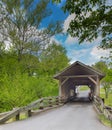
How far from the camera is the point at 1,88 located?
23672 mm

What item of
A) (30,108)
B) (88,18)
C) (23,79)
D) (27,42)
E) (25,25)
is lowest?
(30,108)

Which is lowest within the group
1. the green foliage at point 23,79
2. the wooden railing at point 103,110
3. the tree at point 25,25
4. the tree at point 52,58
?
the wooden railing at point 103,110

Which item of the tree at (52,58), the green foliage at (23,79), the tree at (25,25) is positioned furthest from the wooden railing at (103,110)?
the tree at (52,58)

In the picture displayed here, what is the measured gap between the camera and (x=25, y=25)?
30031mm

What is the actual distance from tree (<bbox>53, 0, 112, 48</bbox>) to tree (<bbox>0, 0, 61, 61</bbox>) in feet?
71.0

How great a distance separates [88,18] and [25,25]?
22.6 metres

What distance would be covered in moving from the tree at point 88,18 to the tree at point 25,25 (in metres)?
21.7

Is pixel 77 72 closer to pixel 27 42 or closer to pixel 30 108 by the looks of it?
pixel 27 42

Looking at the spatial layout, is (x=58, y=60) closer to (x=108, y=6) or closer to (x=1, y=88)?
(x=1, y=88)

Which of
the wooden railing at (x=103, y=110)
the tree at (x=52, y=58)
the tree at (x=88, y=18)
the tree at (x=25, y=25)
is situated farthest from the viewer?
the tree at (x=52, y=58)

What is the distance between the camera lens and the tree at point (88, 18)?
25.2 feet

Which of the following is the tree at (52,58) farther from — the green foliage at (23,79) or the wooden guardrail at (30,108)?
the wooden guardrail at (30,108)

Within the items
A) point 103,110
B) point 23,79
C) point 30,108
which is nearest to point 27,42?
point 23,79

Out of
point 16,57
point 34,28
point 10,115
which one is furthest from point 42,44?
point 10,115
